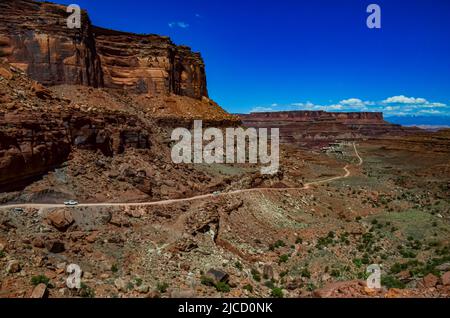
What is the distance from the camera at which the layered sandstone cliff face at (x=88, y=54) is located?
130ft

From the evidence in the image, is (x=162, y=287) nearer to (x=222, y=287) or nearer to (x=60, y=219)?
(x=222, y=287)

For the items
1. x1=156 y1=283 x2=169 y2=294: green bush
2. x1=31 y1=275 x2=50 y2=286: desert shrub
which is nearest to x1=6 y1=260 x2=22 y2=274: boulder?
x1=31 y1=275 x2=50 y2=286: desert shrub

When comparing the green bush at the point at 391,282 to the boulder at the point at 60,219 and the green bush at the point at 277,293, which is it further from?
the boulder at the point at 60,219

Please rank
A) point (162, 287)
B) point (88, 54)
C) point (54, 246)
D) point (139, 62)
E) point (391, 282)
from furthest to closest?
point (139, 62) → point (88, 54) → point (391, 282) → point (54, 246) → point (162, 287)

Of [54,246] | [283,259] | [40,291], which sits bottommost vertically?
[283,259]

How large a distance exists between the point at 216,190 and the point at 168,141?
10.0 m

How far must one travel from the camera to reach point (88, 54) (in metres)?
44.8

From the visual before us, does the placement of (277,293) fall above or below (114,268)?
below

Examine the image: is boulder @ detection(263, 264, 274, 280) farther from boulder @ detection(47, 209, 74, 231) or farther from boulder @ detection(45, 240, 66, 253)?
boulder @ detection(47, 209, 74, 231)

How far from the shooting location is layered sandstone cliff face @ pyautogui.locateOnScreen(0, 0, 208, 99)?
39.5m

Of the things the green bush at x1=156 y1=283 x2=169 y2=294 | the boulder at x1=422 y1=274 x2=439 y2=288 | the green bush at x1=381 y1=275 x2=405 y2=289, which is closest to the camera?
the green bush at x1=156 y1=283 x2=169 y2=294

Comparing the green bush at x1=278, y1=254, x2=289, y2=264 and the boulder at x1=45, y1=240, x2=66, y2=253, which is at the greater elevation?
the boulder at x1=45, y1=240, x2=66, y2=253

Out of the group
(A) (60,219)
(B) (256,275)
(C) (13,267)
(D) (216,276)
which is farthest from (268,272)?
(C) (13,267)

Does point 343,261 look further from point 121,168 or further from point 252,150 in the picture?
point 252,150
